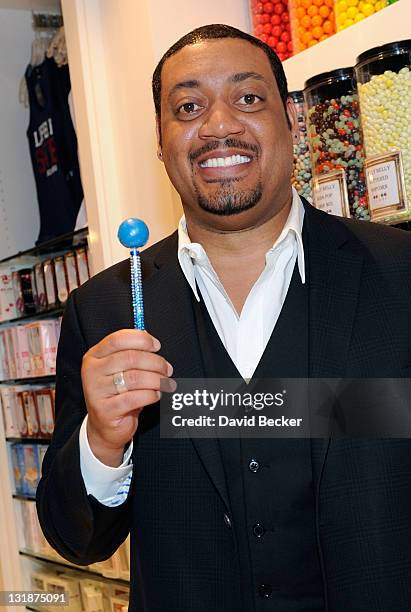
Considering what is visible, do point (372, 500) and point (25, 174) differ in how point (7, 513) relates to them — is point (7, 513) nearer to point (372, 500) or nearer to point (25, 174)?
point (25, 174)

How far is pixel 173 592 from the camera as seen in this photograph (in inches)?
57.0

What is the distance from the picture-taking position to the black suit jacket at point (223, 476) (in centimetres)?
136

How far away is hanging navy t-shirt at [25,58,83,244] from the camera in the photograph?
11.6 feet

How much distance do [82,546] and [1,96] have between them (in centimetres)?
273

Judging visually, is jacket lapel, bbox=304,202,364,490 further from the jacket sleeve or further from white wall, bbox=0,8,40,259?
white wall, bbox=0,8,40,259

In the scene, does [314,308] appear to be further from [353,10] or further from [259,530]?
[353,10]

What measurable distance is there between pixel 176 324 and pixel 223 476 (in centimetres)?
28

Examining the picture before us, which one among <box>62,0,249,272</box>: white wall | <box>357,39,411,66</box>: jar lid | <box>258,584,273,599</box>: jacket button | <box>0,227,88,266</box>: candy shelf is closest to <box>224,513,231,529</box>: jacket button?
<box>258,584,273,599</box>: jacket button

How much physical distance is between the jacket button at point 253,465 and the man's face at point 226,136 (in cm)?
41

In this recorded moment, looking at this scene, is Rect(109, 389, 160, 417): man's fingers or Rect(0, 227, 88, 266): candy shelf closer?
Rect(109, 389, 160, 417): man's fingers

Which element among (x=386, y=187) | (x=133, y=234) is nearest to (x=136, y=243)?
(x=133, y=234)

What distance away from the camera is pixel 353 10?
84.7 inches

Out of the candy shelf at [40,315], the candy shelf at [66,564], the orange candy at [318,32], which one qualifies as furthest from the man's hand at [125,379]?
the candy shelf at [40,315]

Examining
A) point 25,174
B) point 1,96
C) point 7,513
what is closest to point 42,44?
point 1,96
